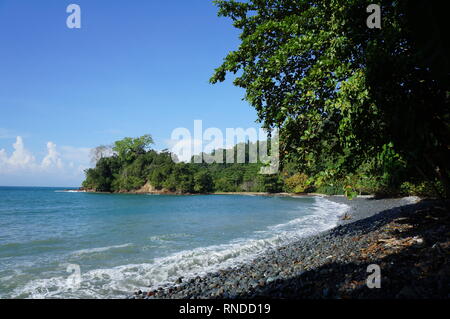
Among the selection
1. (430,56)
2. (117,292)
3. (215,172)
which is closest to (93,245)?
(117,292)

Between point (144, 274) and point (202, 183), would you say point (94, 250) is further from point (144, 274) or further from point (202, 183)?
point (202, 183)

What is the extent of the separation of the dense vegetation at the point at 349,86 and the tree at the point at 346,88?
21 millimetres

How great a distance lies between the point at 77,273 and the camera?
9227 mm

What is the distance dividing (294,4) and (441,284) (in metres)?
8.02

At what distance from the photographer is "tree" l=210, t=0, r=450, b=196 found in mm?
4895

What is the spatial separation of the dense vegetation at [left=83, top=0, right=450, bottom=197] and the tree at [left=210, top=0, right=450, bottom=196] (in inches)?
0.8

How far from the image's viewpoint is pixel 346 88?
538 cm

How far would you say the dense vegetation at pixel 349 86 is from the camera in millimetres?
4734

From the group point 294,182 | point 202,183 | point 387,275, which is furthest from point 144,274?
point 202,183

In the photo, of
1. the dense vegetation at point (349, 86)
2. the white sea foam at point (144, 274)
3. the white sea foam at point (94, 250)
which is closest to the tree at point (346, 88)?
the dense vegetation at point (349, 86)

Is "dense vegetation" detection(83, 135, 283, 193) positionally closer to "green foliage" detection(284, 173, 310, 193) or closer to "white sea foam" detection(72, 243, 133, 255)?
"green foliage" detection(284, 173, 310, 193)
